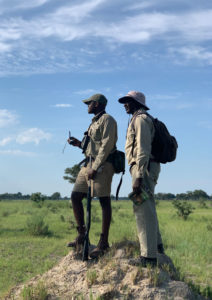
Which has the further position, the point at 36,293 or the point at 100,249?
the point at 100,249

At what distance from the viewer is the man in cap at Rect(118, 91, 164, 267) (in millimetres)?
4930

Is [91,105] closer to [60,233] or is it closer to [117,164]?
[117,164]

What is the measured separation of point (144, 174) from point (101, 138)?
0.92 metres

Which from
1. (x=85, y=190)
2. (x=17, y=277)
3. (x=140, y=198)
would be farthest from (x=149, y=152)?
(x=17, y=277)

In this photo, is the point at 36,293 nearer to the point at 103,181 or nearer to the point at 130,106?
the point at 103,181

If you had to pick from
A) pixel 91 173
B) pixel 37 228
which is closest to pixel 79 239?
pixel 91 173

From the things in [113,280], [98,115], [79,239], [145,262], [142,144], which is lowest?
[113,280]

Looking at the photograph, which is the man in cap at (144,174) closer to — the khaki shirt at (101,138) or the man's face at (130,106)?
the man's face at (130,106)

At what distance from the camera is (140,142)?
4.96 meters

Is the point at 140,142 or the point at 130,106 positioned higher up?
the point at 130,106

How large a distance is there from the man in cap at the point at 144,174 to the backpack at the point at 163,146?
0.07 m

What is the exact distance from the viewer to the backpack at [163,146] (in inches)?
204

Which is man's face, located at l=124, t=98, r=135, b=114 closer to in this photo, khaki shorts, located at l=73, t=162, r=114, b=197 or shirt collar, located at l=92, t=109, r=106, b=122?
shirt collar, located at l=92, t=109, r=106, b=122

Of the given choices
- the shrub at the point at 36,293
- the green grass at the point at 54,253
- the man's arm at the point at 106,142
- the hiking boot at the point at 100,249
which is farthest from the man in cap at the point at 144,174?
the shrub at the point at 36,293
